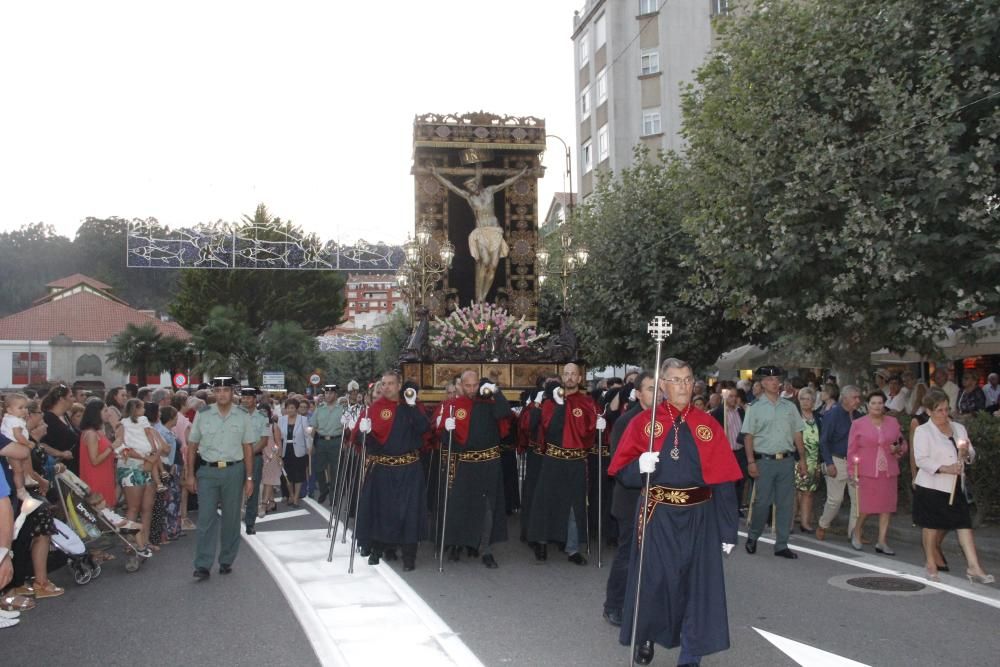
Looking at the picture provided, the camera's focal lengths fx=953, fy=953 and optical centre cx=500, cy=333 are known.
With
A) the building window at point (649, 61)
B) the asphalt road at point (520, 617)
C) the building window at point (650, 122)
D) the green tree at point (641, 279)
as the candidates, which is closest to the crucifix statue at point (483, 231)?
the green tree at point (641, 279)

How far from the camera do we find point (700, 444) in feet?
18.7

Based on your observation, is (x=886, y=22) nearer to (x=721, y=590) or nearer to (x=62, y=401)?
(x=721, y=590)

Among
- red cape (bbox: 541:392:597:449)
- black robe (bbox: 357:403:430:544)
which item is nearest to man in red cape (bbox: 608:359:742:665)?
red cape (bbox: 541:392:597:449)

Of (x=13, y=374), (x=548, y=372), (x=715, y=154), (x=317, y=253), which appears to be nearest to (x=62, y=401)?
(x=548, y=372)

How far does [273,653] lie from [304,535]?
17.2ft

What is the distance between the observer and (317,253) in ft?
121

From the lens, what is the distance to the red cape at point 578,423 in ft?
31.2

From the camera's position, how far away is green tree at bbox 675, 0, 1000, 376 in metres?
12.0

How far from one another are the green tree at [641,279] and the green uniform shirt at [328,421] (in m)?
8.21

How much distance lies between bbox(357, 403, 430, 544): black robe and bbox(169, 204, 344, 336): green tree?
152ft

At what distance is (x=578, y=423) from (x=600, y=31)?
3547 centimetres

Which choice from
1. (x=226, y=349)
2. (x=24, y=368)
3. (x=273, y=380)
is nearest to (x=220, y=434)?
(x=273, y=380)

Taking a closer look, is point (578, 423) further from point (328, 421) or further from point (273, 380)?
point (273, 380)

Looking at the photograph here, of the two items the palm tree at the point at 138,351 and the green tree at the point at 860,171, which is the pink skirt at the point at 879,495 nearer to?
the green tree at the point at 860,171
